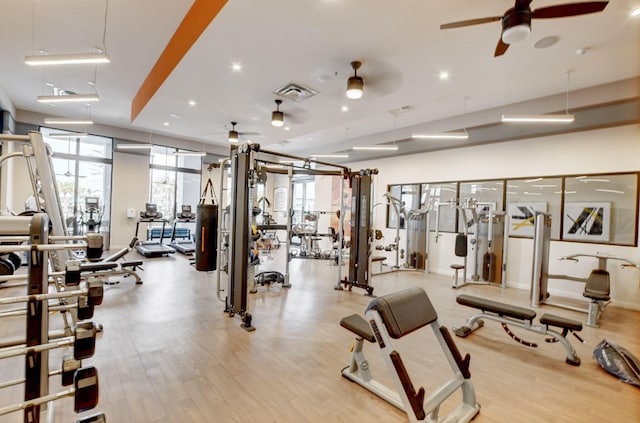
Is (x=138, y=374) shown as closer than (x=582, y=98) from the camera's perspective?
Yes

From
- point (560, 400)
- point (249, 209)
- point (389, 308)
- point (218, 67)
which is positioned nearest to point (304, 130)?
point (218, 67)

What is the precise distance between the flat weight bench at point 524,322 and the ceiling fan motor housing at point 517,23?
2812mm

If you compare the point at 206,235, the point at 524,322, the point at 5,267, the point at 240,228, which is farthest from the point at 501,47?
Result: the point at 5,267

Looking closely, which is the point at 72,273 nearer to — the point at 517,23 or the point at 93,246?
the point at 93,246

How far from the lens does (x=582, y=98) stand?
507cm

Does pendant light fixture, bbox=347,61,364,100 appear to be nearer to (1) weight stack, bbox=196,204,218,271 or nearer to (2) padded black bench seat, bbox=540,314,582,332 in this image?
(1) weight stack, bbox=196,204,218,271

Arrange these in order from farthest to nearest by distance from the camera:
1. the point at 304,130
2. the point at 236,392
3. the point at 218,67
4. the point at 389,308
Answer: the point at 304,130, the point at 218,67, the point at 236,392, the point at 389,308

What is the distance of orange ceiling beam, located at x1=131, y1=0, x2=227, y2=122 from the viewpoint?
3296mm

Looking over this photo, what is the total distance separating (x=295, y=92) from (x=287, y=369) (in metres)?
4.27

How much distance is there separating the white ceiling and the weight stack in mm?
2175

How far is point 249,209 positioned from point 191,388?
2.07 meters

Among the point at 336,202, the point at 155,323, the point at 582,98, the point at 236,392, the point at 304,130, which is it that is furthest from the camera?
the point at 336,202

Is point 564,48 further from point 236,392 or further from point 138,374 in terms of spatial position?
point 138,374

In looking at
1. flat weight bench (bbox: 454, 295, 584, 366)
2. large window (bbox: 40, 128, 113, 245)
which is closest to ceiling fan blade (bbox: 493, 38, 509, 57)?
flat weight bench (bbox: 454, 295, 584, 366)
